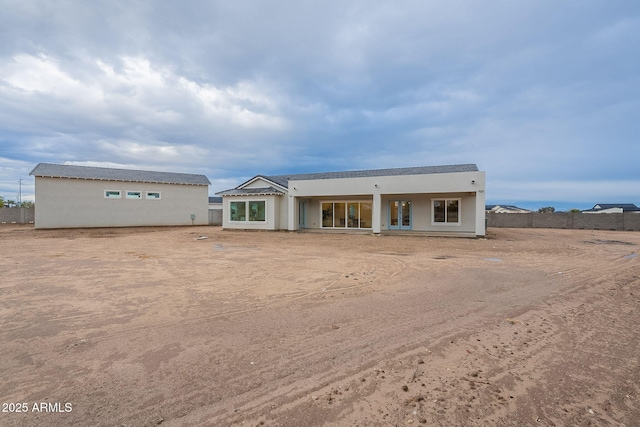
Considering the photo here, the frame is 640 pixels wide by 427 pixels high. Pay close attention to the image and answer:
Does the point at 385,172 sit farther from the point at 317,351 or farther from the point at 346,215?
the point at 317,351

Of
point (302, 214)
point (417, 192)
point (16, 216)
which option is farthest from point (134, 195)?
point (417, 192)

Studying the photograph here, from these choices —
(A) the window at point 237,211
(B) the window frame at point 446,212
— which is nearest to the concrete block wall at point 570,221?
(B) the window frame at point 446,212

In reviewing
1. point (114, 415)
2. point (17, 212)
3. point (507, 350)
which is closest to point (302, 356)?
point (114, 415)

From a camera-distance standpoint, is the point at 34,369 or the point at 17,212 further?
the point at 17,212

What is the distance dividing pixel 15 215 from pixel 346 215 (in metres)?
29.9

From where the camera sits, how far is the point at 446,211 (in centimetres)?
1975

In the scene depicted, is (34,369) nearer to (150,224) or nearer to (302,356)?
(302,356)

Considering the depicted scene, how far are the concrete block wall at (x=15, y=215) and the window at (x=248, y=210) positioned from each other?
20.9m

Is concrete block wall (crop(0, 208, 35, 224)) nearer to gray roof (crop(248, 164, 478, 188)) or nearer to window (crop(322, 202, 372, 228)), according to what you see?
gray roof (crop(248, 164, 478, 188))

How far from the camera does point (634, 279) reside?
7211 mm

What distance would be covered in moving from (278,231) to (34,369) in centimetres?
1870

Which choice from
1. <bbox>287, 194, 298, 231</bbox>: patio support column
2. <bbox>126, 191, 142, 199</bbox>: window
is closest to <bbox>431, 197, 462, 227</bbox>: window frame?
<bbox>287, 194, 298, 231</bbox>: patio support column

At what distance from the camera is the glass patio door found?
68.0 feet

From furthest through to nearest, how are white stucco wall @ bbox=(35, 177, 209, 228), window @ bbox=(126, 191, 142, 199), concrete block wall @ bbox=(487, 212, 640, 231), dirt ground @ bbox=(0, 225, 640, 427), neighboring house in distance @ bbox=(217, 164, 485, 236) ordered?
window @ bbox=(126, 191, 142, 199) → concrete block wall @ bbox=(487, 212, 640, 231) → white stucco wall @ bbox=(35, 177, 209, 228) → neighboring house in distance @ bbox=(217, 164, 485, 236) → dirt ground @ bbox=(0, 225, 640, 427)
